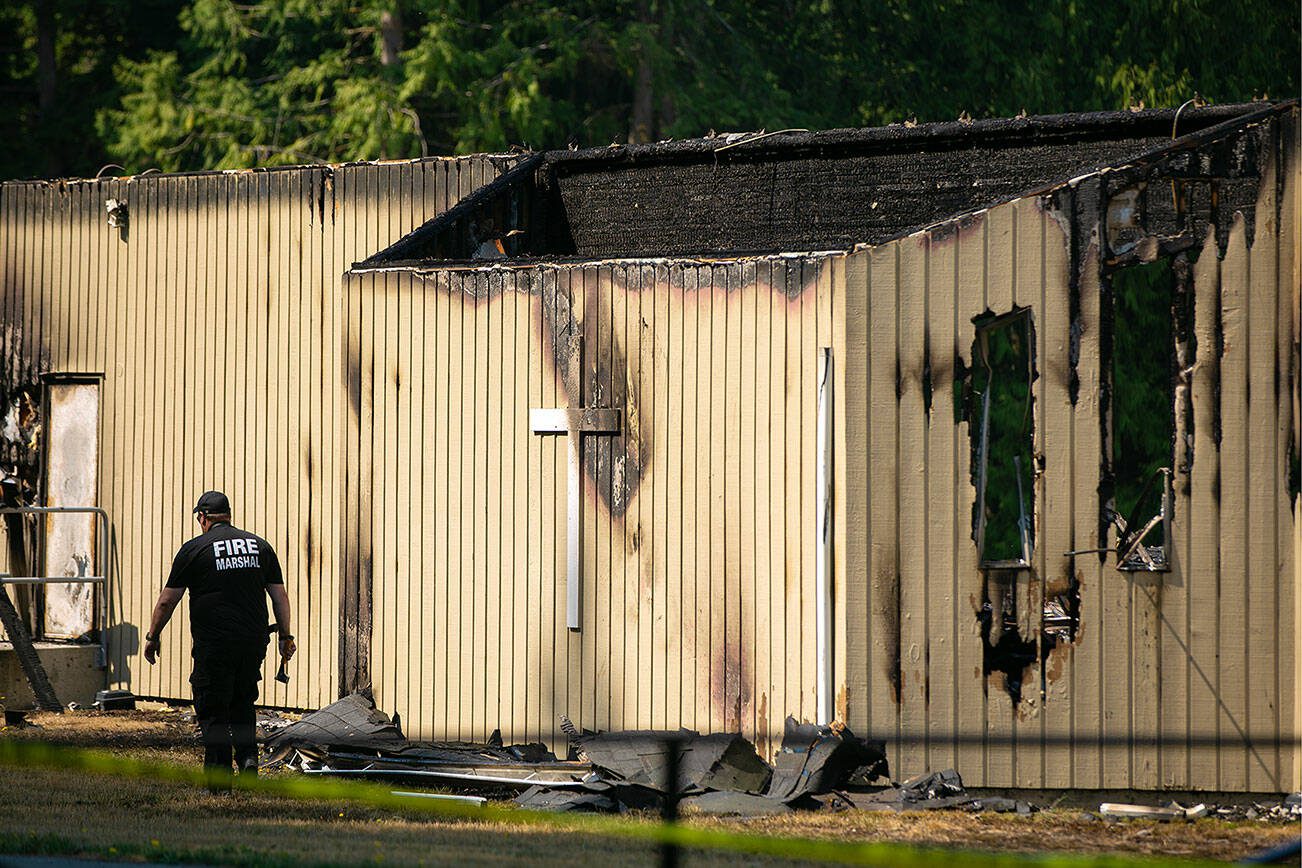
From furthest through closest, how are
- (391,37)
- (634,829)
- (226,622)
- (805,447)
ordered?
(391,37), (805,447), (226,622), (634,829)

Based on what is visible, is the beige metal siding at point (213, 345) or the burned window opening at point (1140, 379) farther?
the burned window opening at point (1140, 379)

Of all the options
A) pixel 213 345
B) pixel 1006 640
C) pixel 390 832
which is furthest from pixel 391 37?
pixel 390 832

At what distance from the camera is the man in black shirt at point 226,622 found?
35.7ft

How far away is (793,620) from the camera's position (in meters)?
11.2

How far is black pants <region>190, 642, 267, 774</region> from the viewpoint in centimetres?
1076

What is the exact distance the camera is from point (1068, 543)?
1068 centimetres

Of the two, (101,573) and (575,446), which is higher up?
(575,446)

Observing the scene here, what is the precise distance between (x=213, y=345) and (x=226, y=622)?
4876 mm

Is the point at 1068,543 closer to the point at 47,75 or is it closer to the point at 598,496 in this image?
the point at 598,496

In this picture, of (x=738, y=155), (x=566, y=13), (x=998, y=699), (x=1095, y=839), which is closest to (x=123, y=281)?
(x=738, y=155)

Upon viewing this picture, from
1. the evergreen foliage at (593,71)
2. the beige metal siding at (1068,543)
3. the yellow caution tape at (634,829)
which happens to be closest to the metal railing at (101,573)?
the yellow caution tape at (634,829)

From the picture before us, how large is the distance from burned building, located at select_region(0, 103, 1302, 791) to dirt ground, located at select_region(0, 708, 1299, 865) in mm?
735

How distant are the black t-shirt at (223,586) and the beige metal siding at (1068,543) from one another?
144 inches

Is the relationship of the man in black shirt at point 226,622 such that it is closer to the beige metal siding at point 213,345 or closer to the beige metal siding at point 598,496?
the beige metal siding at point 598,496
